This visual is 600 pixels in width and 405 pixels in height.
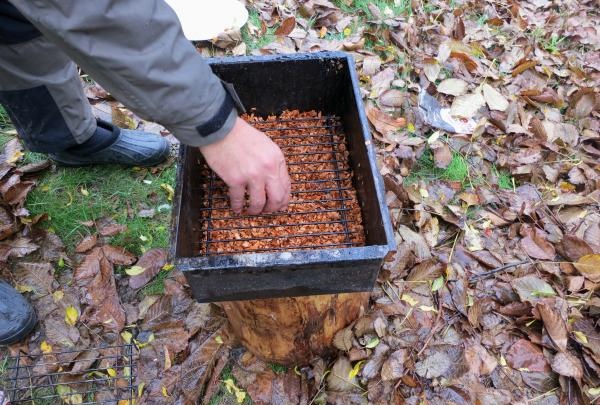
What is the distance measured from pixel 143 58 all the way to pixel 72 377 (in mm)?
1619

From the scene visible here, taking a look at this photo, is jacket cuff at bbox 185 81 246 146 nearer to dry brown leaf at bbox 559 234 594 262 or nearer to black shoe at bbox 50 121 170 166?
black shoe at bbox 50 121 170 166

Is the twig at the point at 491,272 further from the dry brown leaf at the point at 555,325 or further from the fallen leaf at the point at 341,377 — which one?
the fallen leaf at the point at 341,377

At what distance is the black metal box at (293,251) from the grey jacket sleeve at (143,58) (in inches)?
14.6

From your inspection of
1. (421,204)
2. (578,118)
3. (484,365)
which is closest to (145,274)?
(421,204)

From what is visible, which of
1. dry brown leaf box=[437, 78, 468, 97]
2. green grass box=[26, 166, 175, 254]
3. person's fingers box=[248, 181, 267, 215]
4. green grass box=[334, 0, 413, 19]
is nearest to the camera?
person's fingers box=[248, 181, 267, 215]

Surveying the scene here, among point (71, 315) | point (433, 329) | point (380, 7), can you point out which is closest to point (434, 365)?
point (433, 329)

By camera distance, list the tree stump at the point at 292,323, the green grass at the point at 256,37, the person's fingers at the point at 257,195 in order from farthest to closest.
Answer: the green grass at the point at 256,37 < the tree stump at the point at 292,323 < the person's fingers at the point at 257,195

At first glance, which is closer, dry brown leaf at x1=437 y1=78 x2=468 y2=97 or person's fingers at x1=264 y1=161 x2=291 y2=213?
A: person's fingers at x1=264 y1=161 x2=291 y2=213

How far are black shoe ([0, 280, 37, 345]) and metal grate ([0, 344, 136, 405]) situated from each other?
0.10 metres

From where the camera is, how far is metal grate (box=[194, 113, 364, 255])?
1669 millimetres

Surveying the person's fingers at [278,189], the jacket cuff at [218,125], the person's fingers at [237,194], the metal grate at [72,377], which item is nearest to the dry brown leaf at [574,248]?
the person's fingers at [278,189]

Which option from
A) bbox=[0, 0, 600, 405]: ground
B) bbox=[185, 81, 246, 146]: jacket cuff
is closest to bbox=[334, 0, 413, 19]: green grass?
bbox=[0, 0, 600, 405]: ground

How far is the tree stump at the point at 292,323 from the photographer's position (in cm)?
162

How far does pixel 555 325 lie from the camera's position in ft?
6.47
